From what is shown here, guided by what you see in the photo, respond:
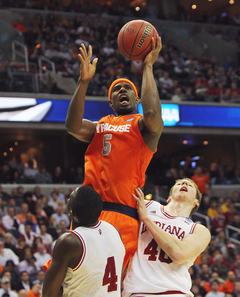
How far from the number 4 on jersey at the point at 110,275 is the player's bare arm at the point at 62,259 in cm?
24

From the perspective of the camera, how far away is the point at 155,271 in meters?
3.44

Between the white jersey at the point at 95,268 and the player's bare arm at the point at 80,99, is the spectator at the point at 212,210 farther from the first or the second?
the white jersey at the point at 95,268

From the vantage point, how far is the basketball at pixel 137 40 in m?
3.53

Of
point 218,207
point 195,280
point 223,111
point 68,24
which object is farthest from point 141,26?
point 68,24

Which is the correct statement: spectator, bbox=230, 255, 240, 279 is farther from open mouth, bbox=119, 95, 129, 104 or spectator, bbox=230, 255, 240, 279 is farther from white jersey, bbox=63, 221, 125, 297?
white jersey, bbox=63, 221, 125, 297

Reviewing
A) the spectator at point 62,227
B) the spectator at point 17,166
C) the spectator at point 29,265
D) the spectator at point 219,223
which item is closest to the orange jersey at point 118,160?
the spectator at point 29,265

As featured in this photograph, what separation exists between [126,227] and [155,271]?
1.47ft

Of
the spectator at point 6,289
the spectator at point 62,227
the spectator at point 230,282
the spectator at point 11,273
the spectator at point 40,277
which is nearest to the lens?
the spectator at point 6,289

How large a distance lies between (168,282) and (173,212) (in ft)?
2.22

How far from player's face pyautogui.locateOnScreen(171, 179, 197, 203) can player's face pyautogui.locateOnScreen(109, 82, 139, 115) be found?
2.73 feet

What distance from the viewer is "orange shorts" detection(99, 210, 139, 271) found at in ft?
10.8

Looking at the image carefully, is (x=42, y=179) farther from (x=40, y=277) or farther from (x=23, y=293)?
(x=23, y=293)

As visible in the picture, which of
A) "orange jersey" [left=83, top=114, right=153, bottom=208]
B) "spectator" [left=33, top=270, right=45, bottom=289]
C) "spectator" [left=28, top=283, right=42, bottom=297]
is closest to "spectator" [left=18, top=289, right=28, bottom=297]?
"spectator" [left=28, top=283, right=42, bottom=297]

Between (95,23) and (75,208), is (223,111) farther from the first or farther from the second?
(75,208)
